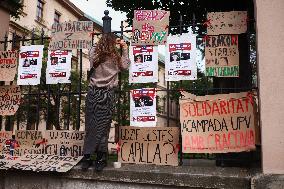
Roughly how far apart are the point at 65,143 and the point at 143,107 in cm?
139

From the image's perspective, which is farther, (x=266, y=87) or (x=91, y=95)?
(x=91, y=95)

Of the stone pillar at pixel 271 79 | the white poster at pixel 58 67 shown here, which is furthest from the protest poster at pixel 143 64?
the stone pillar at pixel 271 79

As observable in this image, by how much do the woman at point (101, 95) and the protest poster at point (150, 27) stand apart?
344 mm

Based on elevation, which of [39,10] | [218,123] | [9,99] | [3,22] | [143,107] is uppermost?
[39,10]

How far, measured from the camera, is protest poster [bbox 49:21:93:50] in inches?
221

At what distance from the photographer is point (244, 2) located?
22.8 ft

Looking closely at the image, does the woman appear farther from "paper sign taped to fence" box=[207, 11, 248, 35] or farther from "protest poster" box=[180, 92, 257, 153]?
"paper sign taped to fence" box=[207, 11, 248, 35]

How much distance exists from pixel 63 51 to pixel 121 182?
2500mm

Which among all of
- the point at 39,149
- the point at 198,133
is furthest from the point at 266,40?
the point at 39,149

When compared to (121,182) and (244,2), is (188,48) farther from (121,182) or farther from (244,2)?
(244,2)

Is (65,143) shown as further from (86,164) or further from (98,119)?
(98,119)

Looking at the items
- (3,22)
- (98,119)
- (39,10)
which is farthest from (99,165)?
(39,10)

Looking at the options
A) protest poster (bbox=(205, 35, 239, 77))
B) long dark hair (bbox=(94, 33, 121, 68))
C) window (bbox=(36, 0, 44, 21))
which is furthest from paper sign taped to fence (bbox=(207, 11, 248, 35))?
window (bbox=(36, 0, 44, 21))

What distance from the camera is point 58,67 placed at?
562 cm
